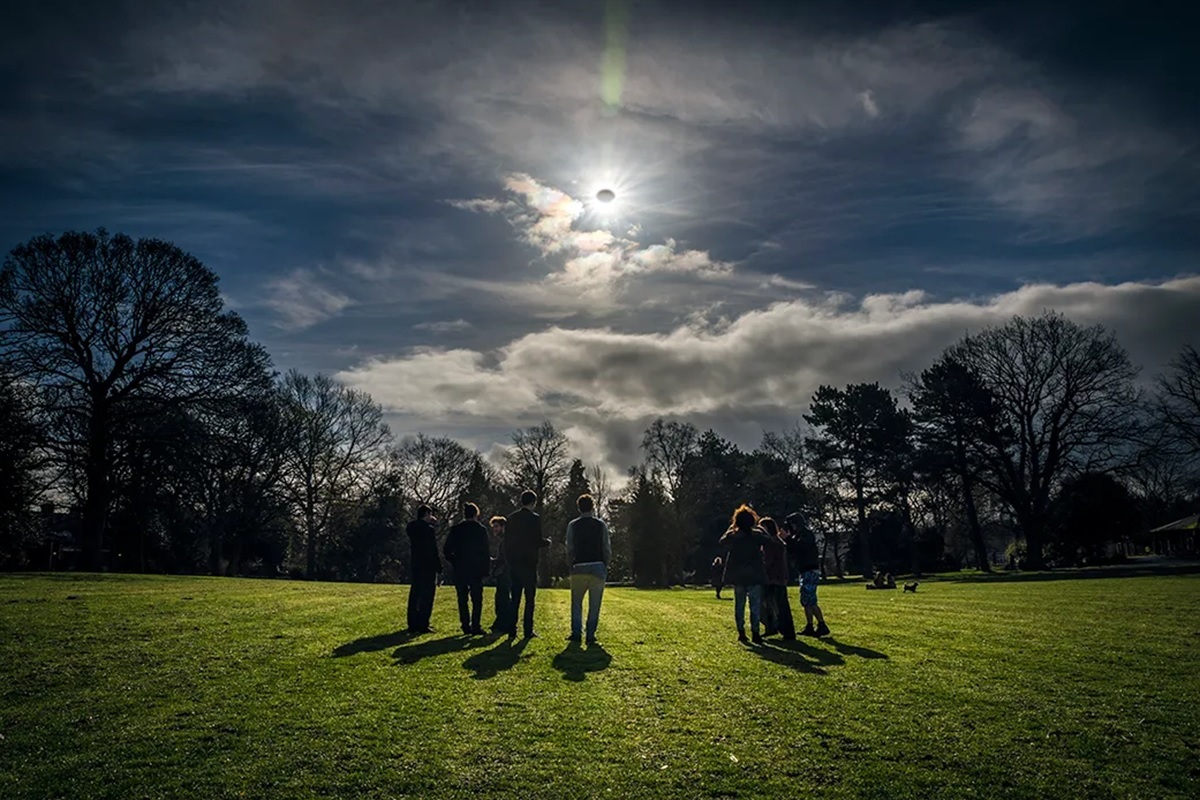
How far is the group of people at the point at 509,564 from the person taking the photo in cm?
1293

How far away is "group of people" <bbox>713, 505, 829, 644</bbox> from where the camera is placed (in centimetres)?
1326

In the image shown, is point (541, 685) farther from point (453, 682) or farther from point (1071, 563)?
point (1071, 563)

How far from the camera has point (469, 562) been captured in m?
14.0

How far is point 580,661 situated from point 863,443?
63295 mm

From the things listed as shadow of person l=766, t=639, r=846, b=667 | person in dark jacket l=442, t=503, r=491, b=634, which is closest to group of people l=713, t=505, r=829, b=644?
shadow of person l=766, t=639, r=846, b=667

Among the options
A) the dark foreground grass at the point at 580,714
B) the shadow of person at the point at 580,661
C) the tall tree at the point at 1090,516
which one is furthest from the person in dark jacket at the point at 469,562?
the tall tree at the point at 1090,516

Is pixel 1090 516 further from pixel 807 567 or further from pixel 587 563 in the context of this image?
pixel 587 563

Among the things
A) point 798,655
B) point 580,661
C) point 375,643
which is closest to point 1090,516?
point 798,655

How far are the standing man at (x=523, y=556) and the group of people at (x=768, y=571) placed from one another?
327 centimetres

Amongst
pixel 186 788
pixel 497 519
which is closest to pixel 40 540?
pixel 497 519

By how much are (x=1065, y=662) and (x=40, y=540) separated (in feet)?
141

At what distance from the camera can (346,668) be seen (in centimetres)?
957

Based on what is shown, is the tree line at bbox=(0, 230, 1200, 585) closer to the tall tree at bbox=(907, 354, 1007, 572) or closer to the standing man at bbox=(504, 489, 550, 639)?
the tall tree at bbox=(907, 354, 1007, 572)

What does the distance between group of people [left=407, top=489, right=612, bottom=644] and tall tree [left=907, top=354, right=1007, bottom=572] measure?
4930 centimetres
